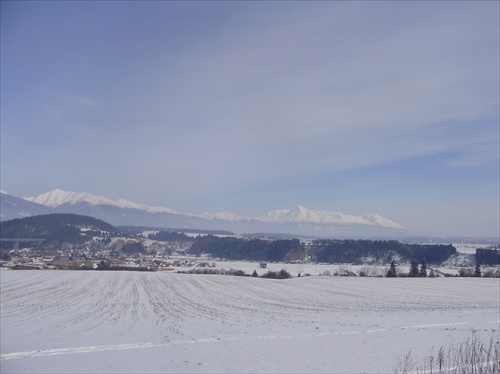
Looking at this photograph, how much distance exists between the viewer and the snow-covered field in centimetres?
1558

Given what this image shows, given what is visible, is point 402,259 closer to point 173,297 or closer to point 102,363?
point 173,297

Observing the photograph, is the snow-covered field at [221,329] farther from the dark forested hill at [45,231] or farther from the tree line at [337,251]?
the dark forested hill at [45,231]

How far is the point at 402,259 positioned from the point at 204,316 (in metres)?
118

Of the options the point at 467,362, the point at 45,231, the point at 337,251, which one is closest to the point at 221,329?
the point at 467,362

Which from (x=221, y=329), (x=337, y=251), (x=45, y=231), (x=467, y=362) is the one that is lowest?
(x=221, y=329)

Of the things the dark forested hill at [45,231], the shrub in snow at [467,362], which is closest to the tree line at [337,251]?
the dark forested hill at [45,231]

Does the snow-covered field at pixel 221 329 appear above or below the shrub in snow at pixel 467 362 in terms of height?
below

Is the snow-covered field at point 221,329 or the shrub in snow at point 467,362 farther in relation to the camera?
the snow-covered field at point 221,329

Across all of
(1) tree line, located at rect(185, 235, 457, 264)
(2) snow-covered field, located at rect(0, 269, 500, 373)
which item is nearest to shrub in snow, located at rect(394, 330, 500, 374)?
(2) snow-covered field, located at rect(0, 269, 500, 373)

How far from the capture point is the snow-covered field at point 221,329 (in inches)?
613

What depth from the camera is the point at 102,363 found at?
15445mm

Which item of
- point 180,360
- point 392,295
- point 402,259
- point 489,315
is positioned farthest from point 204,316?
point 402,259

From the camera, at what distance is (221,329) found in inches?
902

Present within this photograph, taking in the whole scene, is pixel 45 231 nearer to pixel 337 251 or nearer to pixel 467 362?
pixel 337 251
